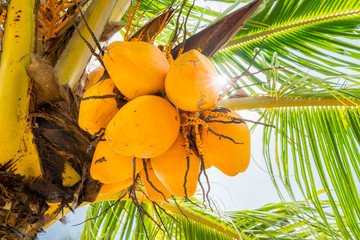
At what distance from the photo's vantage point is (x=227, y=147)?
26.5 inches

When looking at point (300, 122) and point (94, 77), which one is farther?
point (300, 122)

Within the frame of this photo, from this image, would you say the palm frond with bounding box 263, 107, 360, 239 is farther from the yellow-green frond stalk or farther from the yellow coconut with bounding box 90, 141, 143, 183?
the yellow-green frond stalk

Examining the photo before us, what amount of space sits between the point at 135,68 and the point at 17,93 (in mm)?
345

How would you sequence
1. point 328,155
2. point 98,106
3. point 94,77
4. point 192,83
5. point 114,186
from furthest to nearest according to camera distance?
point 328,155 < point 94,77 < point 114,186 < point 98,106 < point 192,83

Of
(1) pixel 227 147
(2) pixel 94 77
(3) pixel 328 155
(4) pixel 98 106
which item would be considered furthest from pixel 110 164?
(3) pixel 328 155

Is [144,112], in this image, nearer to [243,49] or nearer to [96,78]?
[96,78]

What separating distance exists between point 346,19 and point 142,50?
113 cm

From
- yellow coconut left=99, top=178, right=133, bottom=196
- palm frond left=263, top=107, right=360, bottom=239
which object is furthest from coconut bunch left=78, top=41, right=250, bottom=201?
palm frond left=263, top=107, right=360, bottom=239

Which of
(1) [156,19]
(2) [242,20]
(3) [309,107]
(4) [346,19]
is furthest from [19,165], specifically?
(4) [346,19]

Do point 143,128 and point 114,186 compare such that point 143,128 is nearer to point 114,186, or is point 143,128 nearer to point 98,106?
point 98,106

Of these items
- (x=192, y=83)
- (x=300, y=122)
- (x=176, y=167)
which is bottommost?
(x=176, y=167)

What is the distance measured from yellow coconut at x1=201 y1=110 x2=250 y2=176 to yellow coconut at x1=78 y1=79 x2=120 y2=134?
0.22 m

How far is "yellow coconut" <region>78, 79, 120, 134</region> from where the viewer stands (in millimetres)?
710

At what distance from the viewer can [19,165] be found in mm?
784
